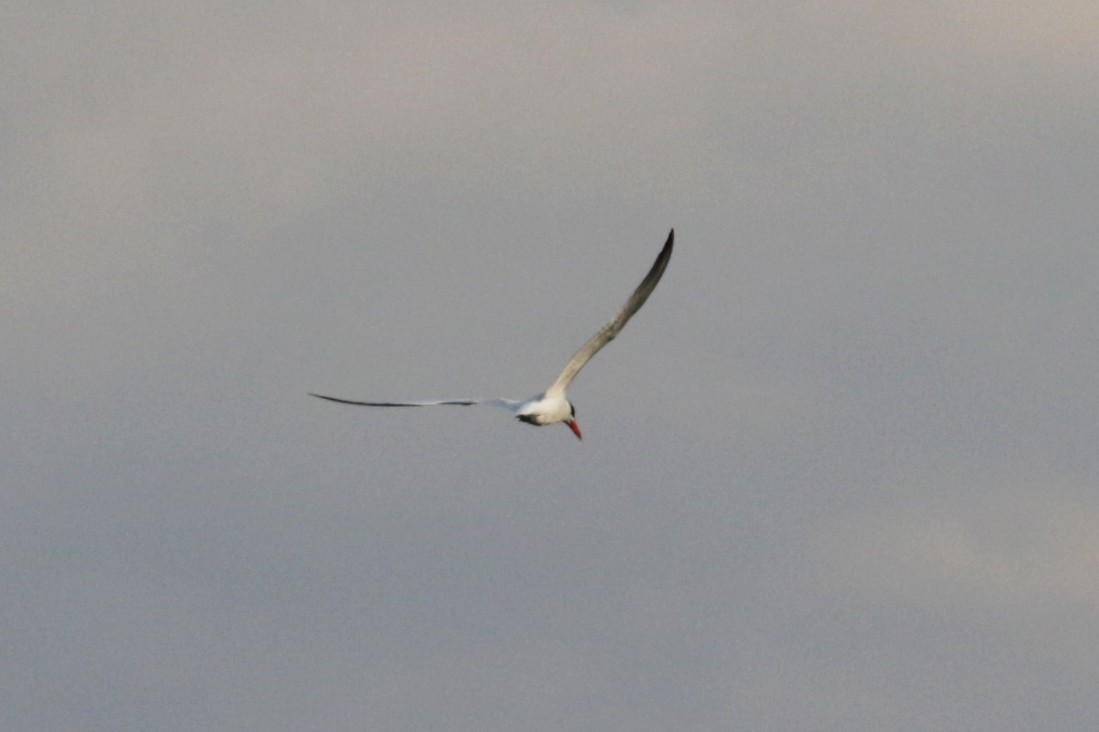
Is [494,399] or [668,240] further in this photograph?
[494,399]

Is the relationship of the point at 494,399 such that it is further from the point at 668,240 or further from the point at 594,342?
the point at 668,240

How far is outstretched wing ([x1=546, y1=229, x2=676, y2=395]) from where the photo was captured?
163 feet

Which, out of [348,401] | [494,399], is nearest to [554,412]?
[494,399]

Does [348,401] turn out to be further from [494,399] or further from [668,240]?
[668,240]

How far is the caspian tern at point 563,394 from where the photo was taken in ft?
164

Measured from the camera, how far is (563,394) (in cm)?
5300

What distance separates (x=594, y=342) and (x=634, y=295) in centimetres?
185

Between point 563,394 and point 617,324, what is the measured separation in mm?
3252

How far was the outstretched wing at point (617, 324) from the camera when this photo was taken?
4972 cm

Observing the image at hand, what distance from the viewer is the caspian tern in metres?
50.0

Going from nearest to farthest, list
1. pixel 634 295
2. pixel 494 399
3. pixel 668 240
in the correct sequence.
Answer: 1. pixel 668 240
2. pixel 634 295
3. pixel 494 399

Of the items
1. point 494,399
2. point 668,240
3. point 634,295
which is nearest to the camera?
point 668,240

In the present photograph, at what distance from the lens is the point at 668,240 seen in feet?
155

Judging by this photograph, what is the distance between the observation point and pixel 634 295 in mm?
50344
